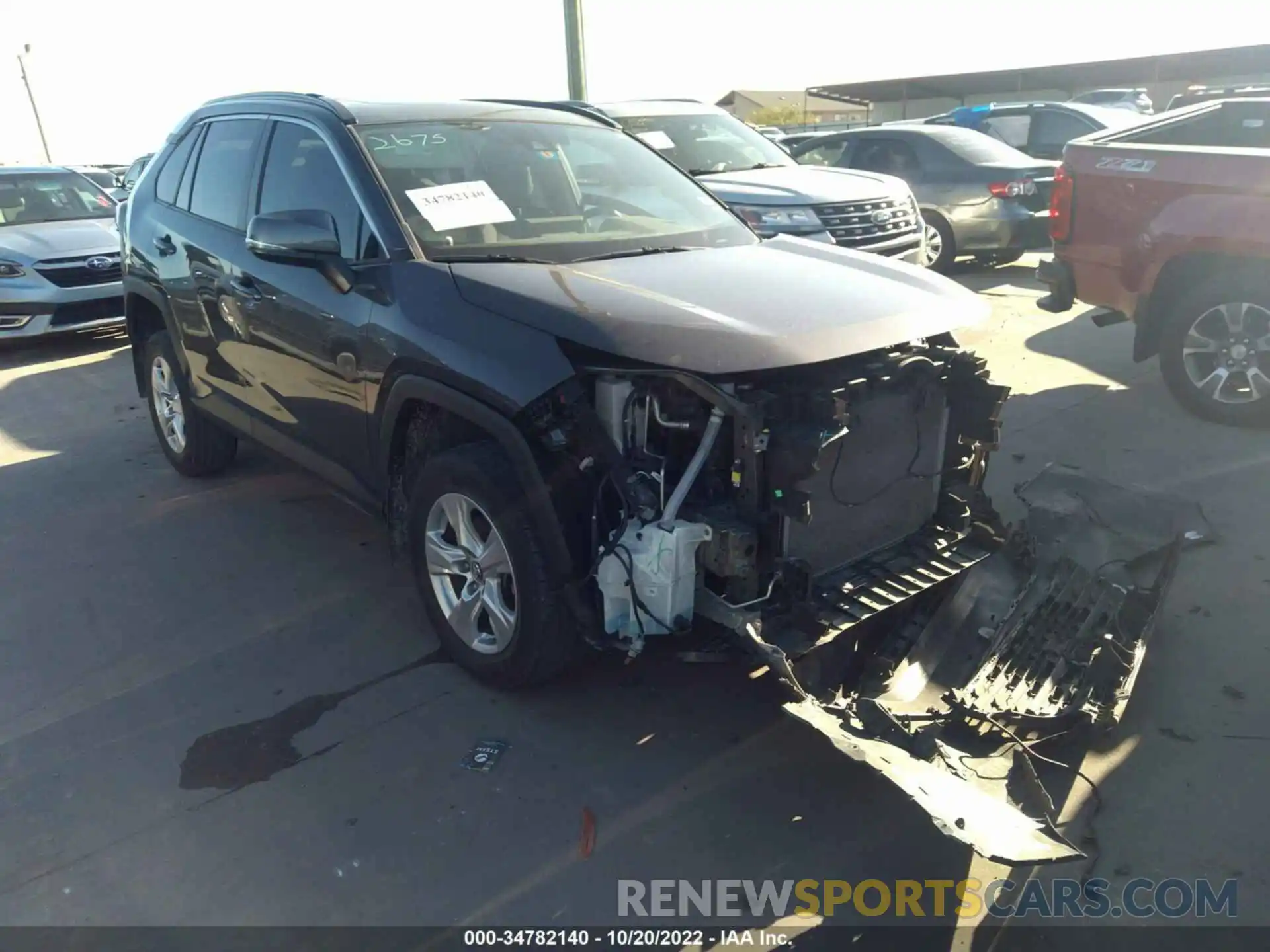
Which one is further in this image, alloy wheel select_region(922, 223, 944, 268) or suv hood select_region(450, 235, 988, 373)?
alloy wheel select_region(922, 223, 944, 268)

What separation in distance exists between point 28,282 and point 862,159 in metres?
8.95

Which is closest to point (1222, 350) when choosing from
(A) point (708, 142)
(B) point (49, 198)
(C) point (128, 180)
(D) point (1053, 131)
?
(A) point (708, 142)

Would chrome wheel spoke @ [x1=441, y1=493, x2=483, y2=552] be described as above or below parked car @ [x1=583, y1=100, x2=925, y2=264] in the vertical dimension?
below

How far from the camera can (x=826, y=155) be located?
11.7m

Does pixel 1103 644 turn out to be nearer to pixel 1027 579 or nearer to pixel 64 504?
pixel 1027 579

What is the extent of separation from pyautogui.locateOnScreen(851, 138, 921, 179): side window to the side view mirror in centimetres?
886

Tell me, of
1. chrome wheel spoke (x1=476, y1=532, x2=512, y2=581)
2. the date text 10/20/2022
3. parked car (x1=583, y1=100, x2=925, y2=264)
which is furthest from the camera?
parked car (x1=583, y1=100, x2=925, y2=264)

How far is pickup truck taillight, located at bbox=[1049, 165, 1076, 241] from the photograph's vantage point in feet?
20.7

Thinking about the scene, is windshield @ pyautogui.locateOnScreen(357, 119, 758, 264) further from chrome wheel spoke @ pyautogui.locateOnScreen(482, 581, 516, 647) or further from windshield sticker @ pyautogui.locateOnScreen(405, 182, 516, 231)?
chrome wheel spoke @ pyautogui.locateOnScreen(482, 581, 516, 647)

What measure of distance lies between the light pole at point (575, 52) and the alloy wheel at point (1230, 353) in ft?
24.9

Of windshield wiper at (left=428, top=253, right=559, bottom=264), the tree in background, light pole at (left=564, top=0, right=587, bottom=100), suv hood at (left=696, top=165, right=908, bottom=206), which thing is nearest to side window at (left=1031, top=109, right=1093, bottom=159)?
suv hood at (left=696, top=165, right=908, bottom=206)

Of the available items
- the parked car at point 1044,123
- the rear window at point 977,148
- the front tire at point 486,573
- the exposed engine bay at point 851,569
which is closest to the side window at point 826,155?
the rear window at point 977,148

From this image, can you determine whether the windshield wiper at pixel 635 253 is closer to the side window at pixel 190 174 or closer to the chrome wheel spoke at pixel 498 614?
the chrome wheel spoke at pixel 498 614

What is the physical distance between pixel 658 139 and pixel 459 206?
5511 millimetres
